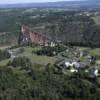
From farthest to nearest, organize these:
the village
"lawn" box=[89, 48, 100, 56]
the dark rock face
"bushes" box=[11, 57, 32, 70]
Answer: the dark rock face
"lawn" box=[89, 48, 100, 56]
"bushes" box=[11, 57, 32, 70]
the village

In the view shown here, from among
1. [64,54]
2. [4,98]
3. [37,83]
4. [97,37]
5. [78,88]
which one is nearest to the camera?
[4,98]

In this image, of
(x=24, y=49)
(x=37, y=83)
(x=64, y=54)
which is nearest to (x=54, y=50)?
(x=64, y=54)

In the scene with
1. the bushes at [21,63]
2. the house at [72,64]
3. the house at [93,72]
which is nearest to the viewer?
the house at [93,72]

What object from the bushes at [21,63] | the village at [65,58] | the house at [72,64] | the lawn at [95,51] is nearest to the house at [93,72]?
the village at [65,58]

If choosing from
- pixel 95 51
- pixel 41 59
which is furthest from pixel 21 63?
pixel 95 51

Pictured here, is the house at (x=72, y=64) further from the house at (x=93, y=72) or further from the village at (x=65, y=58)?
the house at (x=93, y=72)

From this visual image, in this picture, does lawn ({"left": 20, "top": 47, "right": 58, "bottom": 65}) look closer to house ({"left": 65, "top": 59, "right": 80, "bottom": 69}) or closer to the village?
Answer: the village

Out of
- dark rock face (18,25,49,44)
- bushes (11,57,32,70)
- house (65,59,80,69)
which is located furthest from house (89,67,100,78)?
dark rock face (18,25,49,44)

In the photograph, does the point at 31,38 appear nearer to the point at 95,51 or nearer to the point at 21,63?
the point at 95,51

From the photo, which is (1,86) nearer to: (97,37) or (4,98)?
(4,98)

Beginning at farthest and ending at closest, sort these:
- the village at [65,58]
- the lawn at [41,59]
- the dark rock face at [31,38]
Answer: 1. the dark rock face at [31,38]
2. the lawn at [41,59]
3. the village at [65,58]

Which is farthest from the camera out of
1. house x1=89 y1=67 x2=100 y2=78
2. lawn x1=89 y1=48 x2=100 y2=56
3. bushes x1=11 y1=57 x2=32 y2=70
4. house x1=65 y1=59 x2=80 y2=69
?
lawn x1=89 y1=48 x2=100 y2=56
